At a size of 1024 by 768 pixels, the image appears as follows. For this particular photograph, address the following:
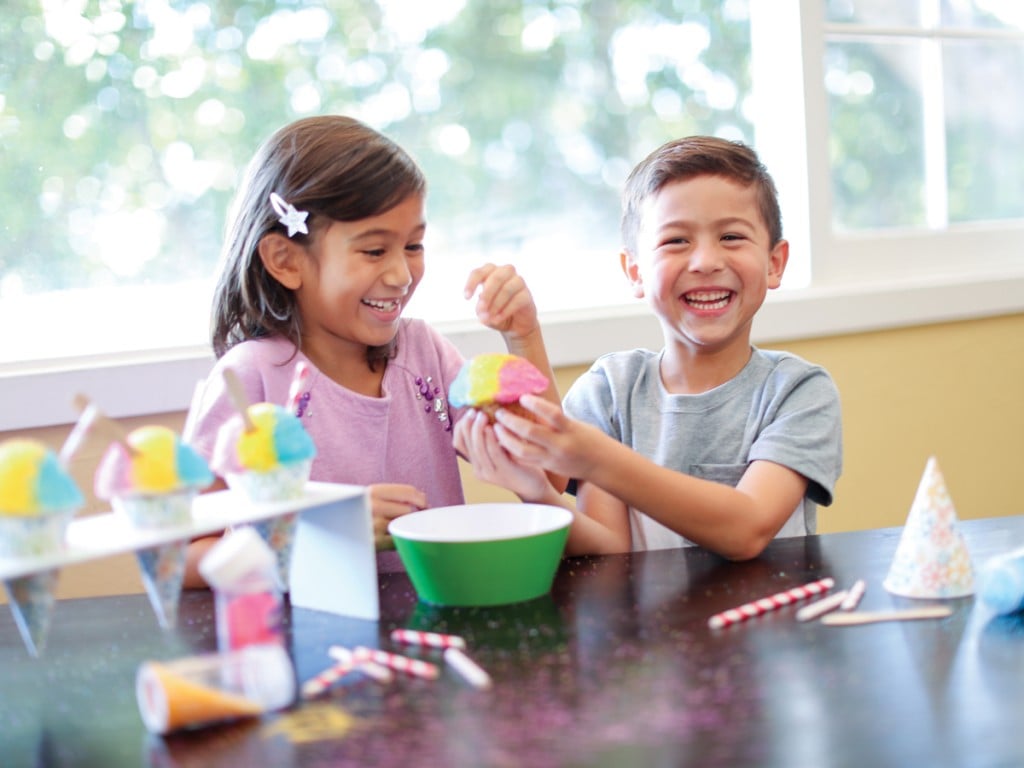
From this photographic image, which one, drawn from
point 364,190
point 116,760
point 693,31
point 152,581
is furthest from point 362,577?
point 693,31

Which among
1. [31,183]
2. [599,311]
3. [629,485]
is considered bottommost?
[629,485]

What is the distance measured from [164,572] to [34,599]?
92 mm

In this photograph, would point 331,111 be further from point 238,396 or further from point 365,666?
point 365,666

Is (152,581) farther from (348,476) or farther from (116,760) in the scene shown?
(348,476)

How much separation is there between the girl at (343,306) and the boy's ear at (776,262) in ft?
1.08

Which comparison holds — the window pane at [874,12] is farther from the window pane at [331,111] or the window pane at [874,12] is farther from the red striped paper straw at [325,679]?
the red striped paper straw at [325,679]

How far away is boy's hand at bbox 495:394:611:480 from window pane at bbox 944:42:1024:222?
1.64 meters

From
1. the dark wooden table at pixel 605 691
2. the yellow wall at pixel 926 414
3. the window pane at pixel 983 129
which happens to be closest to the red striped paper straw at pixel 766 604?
the dark wooden table at pixel 605 691

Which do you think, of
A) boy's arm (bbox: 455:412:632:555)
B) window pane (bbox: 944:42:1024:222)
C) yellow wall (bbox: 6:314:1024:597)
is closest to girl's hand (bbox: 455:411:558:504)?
boy's arm (bbox: 455:412:632:555)

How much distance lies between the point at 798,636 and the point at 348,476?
0.66m

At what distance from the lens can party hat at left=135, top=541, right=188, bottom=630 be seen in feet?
2.85

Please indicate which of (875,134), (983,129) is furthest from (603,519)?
(983,129)

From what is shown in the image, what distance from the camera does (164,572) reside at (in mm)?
876

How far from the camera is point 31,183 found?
1779 millimetres
